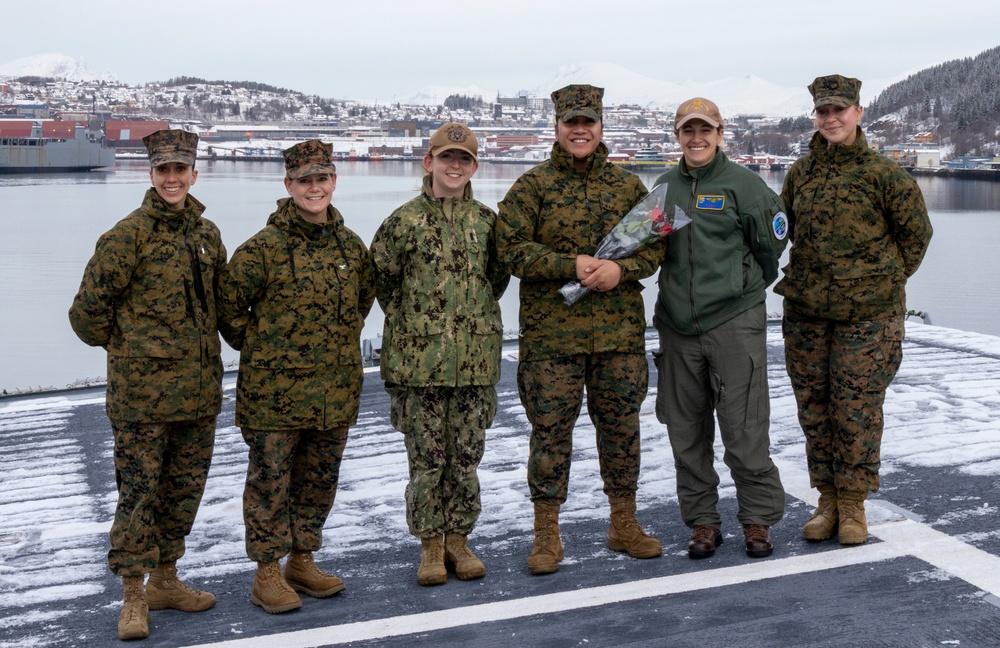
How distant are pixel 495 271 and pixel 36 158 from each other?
85.1 meters

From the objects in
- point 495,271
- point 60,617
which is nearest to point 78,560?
point 60,617

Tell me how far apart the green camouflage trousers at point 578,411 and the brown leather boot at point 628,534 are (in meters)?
0.04

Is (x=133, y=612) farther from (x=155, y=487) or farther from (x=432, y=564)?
(x=432, y=564)

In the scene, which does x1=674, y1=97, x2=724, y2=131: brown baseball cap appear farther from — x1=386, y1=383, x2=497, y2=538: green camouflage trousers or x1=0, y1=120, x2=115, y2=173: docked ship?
x1=0, y1=120, x2=115, y2=173: docked ship

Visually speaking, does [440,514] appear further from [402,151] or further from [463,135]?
[402,151]

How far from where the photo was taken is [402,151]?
4808 inches

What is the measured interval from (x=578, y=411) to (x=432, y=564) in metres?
0.65

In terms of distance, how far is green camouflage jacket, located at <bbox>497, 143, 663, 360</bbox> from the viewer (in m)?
3.26

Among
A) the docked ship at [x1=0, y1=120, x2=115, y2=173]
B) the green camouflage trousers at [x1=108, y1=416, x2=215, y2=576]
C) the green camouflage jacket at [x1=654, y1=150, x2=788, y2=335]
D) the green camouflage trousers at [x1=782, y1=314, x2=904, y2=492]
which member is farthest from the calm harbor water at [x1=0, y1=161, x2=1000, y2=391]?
the docked ship at [x1=0, y1=120, x2=115, y2=173]

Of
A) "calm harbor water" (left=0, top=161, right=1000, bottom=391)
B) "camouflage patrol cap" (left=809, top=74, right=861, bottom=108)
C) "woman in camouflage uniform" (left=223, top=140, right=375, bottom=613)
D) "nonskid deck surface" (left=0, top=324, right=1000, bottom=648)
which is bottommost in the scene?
"calm harbor water" (left=0, top=161, right=1000, bottom=391)

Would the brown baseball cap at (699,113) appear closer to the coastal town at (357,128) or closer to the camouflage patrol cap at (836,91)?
the camouflage patrol cap at (836,91)

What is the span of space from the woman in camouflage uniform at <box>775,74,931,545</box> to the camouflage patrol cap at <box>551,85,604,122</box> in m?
0.73

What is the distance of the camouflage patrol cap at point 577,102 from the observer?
3240 millimetres

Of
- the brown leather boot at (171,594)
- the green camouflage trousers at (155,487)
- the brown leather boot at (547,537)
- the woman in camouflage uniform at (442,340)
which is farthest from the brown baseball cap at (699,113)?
the brown leather boot at (171,594)
